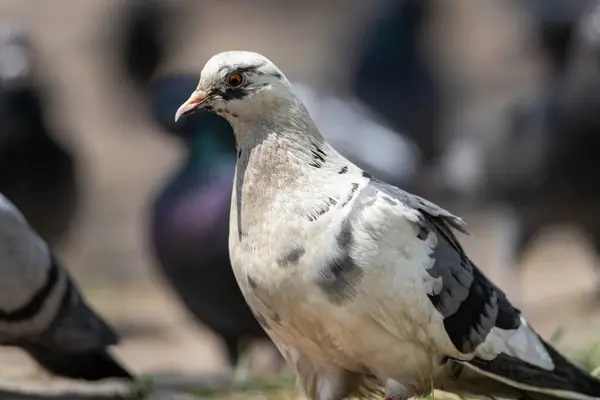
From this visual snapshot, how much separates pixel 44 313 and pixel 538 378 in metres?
1.94

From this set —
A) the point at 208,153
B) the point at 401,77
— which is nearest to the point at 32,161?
the point at 208,153

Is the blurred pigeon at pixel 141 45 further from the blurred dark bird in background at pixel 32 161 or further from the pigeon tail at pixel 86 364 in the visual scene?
the pigeon tail at pixel 86 364

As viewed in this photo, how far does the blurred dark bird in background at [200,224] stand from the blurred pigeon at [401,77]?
3.44 meters

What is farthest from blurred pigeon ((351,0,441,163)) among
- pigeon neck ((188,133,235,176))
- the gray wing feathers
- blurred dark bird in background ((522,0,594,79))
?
the gray wing feathers

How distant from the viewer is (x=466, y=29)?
68.2 ft

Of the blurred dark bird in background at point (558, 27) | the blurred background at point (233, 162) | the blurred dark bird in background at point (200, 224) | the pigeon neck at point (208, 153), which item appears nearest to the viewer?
the blurred dark bird in background at point (200, 224)

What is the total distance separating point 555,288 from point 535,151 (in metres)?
1.47

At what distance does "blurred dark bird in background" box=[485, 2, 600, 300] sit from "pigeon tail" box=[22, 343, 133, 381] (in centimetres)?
429

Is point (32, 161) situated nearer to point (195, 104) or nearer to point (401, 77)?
point (401, 77)

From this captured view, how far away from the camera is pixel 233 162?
755 cm

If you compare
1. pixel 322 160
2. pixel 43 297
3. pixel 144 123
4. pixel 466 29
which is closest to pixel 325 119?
pixel 43 297

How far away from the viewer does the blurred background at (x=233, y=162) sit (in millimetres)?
7238

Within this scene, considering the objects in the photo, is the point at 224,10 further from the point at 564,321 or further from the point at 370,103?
the point at 564,321

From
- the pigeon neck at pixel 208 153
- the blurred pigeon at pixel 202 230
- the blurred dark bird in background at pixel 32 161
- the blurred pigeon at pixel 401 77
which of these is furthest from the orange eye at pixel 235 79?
the blurred pigeon at pixel 401 77
